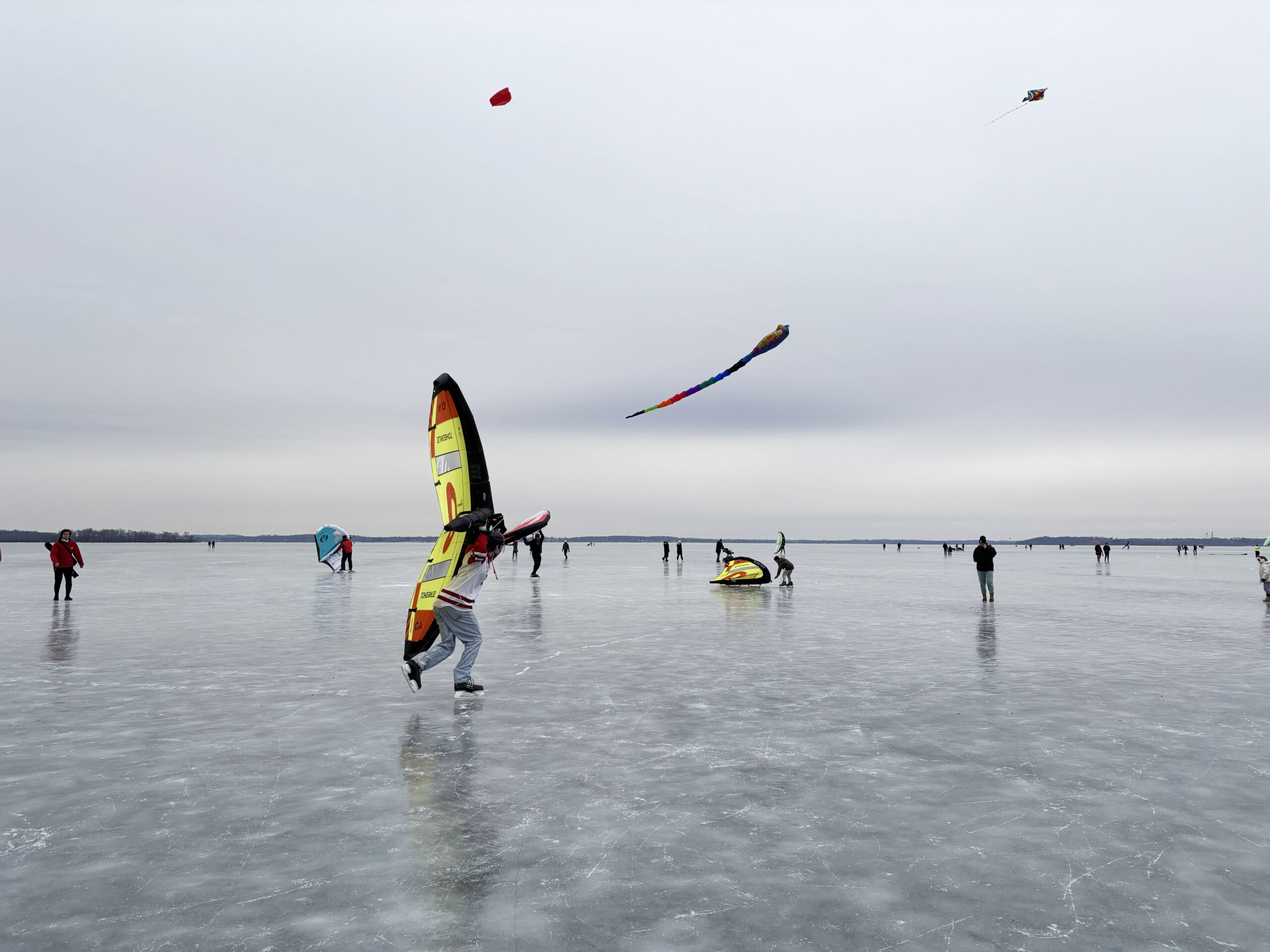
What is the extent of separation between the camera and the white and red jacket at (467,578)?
27.2 ft

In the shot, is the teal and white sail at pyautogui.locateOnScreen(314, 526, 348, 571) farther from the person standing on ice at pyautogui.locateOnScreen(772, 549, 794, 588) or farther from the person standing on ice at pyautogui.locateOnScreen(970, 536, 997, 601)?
the person standing on ice at pyautogui.locateOnScreen(970, 536, 997, 601)

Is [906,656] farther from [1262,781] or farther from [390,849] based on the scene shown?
[390,849]

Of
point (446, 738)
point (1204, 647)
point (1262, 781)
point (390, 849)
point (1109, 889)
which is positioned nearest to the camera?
point (1109, 889)

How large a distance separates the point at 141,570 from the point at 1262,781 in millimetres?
48787

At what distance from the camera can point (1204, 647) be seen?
12250 millimetres

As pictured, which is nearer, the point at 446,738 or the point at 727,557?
the point at 446,738

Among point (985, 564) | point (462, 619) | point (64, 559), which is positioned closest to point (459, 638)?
point (462, 619)

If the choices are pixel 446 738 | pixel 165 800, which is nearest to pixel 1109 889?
pixel 446 738

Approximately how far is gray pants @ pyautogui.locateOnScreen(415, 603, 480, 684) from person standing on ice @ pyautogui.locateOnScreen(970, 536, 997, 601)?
14611 millimetres

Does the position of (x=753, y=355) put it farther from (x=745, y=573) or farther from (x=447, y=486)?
(x=745, y=573)

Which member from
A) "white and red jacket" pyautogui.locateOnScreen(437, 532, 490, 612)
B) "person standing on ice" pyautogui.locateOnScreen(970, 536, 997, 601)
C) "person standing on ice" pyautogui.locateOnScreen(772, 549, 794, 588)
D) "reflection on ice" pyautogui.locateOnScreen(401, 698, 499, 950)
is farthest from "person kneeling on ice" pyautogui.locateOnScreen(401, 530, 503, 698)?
"person standing on ice" pyautogui.locateOnScreen(772, 549, 794, 588)

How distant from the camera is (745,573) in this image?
26719mm

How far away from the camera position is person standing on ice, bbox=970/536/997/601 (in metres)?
19.5

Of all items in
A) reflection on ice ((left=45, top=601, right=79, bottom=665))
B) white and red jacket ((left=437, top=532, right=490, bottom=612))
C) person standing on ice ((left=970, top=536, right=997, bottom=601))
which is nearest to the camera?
white and red jacket ((left=437, top=532, right=490, bottom=612))
